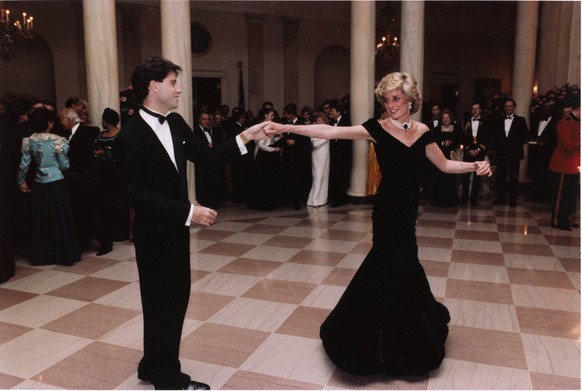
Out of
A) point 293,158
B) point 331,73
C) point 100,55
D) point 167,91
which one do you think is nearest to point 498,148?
point 293,158

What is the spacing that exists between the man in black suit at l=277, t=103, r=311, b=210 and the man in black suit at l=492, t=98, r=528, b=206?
10.5 feet

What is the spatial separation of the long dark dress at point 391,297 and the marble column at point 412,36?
5.95 metres

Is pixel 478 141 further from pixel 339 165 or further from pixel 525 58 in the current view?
pixel 525 58

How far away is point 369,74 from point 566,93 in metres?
3.09

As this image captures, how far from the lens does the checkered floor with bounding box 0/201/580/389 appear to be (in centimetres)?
319

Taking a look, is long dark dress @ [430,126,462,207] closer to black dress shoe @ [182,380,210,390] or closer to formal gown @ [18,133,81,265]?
formal gown @ [18,133,81,265]

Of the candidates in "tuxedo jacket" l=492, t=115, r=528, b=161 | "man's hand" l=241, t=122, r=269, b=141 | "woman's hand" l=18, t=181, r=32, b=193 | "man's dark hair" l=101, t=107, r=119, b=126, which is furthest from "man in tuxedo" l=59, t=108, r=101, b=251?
"tuxedo jacket" l=492, t=115, r=528, b=161

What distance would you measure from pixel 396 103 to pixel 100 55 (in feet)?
16.4

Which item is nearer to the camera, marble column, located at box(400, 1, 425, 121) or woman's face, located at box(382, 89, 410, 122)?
woman's face, located at box(382, 89, 410, 122)

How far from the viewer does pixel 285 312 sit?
421 centimetres

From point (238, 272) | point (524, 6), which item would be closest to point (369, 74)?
point (524, 6)

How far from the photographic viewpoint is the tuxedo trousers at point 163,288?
2.69 metres

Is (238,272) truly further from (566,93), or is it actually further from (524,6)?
(524,6)

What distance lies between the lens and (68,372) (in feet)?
10.7
